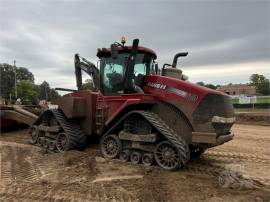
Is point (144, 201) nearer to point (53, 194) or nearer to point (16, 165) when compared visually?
point (53, 194)

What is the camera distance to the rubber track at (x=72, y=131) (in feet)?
29.0

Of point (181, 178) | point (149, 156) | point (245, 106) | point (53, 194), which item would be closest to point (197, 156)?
point (149, 156)

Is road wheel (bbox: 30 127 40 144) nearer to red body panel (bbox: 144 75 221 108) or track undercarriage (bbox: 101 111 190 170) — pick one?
track undercarriage (bbox: 101 111 190 170)

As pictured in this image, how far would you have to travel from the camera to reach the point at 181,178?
621 cm

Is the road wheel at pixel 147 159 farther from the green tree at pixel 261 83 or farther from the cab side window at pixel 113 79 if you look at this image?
the green tree at pixel 261 83

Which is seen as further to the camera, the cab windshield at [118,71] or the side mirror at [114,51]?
the cab windshield at [118,71]

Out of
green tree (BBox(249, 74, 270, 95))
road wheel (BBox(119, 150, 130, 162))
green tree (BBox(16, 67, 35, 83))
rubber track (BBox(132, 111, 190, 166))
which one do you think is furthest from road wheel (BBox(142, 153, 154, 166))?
green tree (BBox(16, 67, 35, 83))

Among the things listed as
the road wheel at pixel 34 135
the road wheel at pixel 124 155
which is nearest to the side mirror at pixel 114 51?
the road wheel at pixel 124 155

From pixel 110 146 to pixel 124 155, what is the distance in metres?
0.52

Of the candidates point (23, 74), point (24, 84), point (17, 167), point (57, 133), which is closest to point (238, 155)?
A: point (57, 133)

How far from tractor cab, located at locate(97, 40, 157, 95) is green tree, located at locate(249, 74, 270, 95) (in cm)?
8547

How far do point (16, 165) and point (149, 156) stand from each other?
2868 mm

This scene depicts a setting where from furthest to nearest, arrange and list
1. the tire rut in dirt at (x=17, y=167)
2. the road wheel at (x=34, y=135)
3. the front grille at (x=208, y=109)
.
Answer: the road wheel at (x=34, y=135)
the front grille at (x=208, y=109)
the tire rut in dirt at (x=17, y=167)

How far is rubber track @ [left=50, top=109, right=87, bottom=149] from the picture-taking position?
8.83 meters
